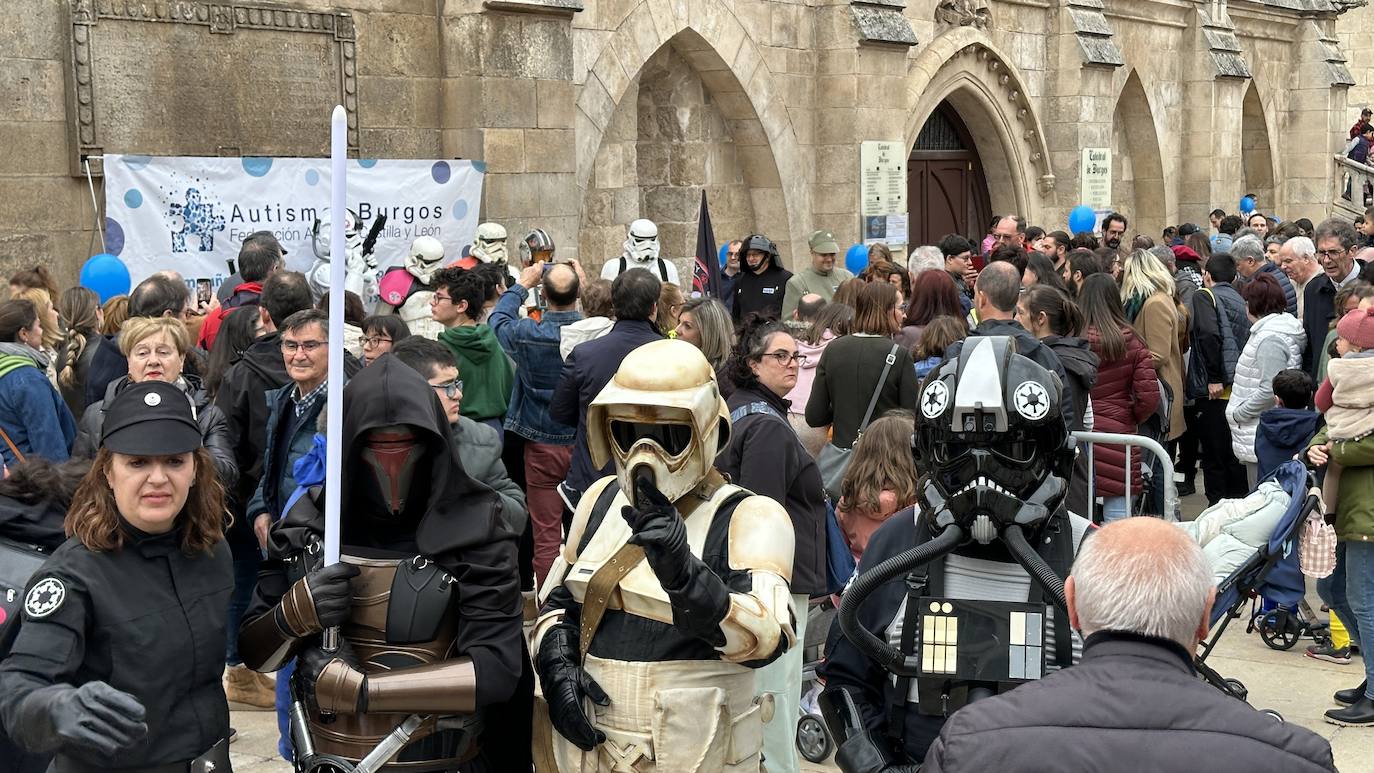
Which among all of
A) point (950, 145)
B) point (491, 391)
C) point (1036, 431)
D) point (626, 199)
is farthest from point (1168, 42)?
point (1036, 431)

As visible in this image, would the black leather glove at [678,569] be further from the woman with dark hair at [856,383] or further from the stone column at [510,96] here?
the stone column at [510,96]

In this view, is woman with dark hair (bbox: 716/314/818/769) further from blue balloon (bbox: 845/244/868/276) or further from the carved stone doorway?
the carved stone doorway

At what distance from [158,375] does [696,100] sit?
32.4 feet

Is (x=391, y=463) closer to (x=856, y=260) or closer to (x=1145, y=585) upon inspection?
(x=1145, y=585)

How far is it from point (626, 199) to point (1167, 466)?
10.3m

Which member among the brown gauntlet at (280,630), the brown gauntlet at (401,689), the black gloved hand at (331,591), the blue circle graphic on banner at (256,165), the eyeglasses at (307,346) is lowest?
the brown gauntlet at (401,689)

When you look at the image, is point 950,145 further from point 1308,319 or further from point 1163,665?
point 1163,665

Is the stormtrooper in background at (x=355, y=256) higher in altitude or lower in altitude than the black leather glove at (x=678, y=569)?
higher

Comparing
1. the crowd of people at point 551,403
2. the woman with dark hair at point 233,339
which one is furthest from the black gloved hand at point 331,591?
the woman with dark hair at point 233,339

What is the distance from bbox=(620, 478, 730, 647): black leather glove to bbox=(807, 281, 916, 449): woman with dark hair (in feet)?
11.8

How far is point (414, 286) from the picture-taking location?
975cm

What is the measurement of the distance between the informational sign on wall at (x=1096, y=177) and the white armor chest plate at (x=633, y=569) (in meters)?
17.3

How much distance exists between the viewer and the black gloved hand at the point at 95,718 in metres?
3.03

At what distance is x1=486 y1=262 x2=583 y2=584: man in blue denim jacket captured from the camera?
24.7 feet
